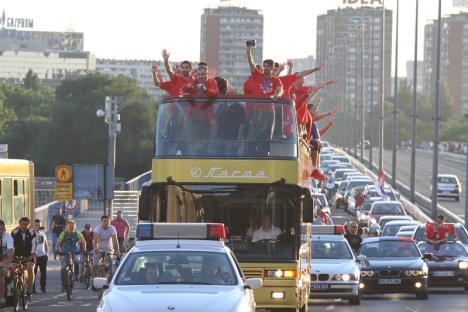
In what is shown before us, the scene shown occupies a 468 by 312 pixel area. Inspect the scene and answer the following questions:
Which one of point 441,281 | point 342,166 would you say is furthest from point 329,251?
point 342,166

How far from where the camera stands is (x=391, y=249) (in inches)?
1388

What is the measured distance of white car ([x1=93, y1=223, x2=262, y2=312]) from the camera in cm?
1636

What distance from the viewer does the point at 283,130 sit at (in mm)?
23281

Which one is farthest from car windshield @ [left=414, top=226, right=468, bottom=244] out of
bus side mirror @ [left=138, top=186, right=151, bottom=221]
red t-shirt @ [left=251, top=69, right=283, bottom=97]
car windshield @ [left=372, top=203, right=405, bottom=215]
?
car windshield @ [left=372, top=203, right=405, bottom=215]

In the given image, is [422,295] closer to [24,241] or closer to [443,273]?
[443,273]

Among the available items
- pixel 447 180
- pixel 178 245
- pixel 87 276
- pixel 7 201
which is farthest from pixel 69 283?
pixel 447 180

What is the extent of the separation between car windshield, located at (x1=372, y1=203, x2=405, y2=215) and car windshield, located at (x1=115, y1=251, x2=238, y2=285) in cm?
4776

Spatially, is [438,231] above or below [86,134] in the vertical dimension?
above

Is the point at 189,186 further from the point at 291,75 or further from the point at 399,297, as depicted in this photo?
the point at 399,297

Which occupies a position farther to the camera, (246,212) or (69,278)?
(69,278)

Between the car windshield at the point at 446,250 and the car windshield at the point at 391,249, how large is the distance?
2.48 meters

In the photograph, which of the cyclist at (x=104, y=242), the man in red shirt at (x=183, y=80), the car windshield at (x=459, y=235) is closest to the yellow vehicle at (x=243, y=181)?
the man in red shirt at (x=183, y=80)

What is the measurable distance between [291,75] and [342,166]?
3652 inches

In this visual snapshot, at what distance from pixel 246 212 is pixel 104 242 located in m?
10.2
